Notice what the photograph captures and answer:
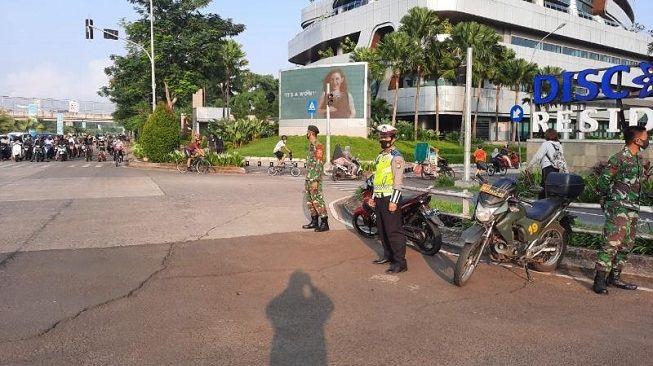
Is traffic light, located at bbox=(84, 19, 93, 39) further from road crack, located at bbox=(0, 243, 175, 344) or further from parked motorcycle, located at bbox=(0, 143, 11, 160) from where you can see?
road crack, located at bbox=(0, 243, 175, 344)

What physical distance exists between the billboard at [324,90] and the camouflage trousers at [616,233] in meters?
27.3

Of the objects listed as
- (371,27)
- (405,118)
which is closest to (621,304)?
(405,118)

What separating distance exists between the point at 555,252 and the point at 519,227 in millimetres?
815

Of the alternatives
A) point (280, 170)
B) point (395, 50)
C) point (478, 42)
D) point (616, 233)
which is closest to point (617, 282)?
point (616, 233)

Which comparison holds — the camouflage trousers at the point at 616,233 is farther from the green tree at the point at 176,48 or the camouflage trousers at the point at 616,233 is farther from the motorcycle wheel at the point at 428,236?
the green tree at the point at 176,48

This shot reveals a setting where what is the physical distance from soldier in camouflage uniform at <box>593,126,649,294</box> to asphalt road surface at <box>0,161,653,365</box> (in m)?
0.38

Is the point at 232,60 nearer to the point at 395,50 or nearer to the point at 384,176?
the point at 395,50

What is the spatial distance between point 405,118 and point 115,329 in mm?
48074

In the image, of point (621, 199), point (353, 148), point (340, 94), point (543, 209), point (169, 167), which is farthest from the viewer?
point (340, 94)

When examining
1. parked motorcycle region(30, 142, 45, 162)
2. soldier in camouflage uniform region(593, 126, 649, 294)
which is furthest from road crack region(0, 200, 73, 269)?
parked motorcycle region(30, 142, 45, 162)

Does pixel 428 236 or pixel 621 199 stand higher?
pixel 621 199

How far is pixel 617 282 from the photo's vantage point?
5.74 metres

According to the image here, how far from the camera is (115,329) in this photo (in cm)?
434

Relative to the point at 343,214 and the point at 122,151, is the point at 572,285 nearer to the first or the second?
the point at 343,214
